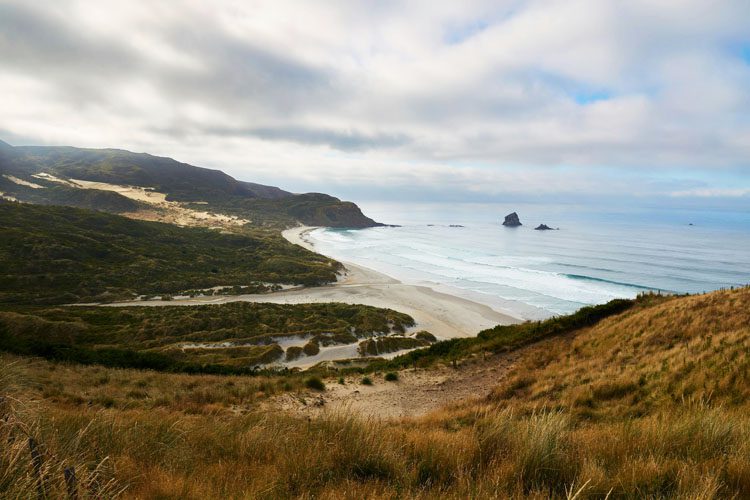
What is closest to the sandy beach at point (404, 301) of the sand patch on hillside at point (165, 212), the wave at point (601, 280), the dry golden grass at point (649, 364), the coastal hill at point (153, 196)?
the dry golden grass at point (649, 364)

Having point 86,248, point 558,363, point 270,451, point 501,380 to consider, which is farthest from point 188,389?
point 86,248

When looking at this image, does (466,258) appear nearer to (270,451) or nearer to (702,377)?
(702,377)

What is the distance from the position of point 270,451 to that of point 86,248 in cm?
5795

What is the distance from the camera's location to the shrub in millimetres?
13539

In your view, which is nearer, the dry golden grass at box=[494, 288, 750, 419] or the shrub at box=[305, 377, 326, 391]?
the dry golden grass at box=[494, 288, 750, 419]

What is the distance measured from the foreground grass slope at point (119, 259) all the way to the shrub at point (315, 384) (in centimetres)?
3403

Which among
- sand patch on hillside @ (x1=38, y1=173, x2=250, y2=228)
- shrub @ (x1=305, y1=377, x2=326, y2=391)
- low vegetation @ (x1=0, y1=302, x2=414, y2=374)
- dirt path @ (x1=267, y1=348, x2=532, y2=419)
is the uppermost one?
sand patch on hillside @ (x1=38, y1=173, x2=250, y2=228)

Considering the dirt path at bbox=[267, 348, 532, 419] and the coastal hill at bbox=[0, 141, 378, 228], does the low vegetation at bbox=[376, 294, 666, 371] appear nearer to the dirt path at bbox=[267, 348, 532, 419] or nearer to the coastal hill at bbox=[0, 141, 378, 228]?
the dirt path at bbox=[267, 348, 532, 419]

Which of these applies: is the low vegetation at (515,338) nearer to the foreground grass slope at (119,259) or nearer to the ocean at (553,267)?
the ocean at (553,267)

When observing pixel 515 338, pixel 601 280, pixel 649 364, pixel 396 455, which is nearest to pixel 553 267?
pixel 601 280

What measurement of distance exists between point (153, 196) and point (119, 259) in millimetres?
100410

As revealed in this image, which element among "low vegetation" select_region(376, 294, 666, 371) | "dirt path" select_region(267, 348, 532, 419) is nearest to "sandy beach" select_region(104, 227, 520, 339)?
"low vegetation" select_region(376, 294, 666, 371)

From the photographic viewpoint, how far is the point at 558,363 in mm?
13141

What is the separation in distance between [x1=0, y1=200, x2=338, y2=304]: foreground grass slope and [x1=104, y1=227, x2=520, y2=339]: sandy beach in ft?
14.2
